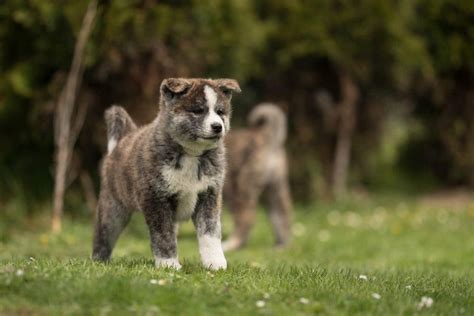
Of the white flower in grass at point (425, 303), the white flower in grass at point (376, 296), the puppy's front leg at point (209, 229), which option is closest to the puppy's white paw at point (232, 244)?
the puppy's front leg at point (209, 229)

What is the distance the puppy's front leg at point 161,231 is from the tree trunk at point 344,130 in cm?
1023

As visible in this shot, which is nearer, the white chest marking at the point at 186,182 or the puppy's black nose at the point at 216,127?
the puppy's black nose at the point at 216,127

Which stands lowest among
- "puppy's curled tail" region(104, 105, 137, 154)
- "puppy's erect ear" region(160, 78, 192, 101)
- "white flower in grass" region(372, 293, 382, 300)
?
"white flower in grass" region(372, 293, 382, 300)

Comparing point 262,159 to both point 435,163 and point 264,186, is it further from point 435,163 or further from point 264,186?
point 435,163

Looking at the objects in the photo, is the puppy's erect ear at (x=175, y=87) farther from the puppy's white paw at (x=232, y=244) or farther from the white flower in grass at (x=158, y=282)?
the puppy's white paw at (x=232, y=244)

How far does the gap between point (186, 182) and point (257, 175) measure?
5.24 metres

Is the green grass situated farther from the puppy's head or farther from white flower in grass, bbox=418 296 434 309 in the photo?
the puppy's head

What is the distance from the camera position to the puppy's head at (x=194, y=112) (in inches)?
264

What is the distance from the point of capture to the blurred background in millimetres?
12406

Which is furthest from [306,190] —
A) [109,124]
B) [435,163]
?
[109,124]

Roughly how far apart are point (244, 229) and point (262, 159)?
3.33 ft

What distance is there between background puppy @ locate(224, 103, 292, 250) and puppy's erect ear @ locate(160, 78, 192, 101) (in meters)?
4.82

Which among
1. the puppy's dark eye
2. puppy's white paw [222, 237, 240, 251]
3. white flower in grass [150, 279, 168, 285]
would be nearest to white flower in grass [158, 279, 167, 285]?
white flower in grass [150, 279, 168, 285]

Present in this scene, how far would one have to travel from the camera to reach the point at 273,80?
1680 centimetres
